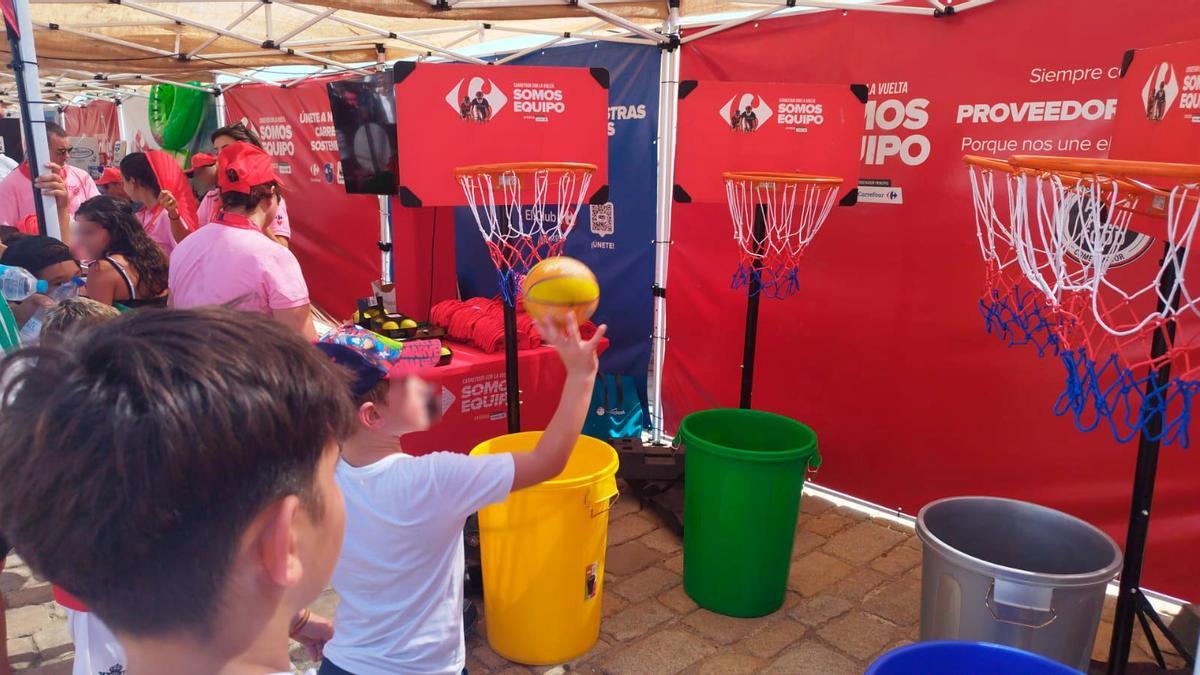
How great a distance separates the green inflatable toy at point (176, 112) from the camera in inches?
371

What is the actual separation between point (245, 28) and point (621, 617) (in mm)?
6466

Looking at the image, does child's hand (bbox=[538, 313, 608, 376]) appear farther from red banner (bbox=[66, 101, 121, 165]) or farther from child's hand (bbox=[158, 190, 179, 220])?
red banner (bbox=[66, 101, 121, 165])

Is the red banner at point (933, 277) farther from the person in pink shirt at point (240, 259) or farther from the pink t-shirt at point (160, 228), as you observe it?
the pink t-shirt at point (160, 228)

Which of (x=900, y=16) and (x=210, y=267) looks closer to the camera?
(x=210, y=267)

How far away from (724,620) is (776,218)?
2.09m

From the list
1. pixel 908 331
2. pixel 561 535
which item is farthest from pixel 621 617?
pixel 908 331

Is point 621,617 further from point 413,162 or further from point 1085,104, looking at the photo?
point 1085,104

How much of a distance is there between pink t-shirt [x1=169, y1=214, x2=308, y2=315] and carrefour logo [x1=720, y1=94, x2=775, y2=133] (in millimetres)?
2168

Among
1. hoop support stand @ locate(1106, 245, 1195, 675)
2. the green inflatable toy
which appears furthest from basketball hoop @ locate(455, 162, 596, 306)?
the green inflatable toy

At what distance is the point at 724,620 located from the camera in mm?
3420

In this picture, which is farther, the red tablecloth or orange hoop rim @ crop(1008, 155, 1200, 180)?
the red tablecloth

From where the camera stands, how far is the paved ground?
10.1 ft

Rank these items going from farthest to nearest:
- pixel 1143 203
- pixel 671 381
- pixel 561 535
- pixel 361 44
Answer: pixel 361 44, pixel 671 381, pixel 561 535, pixel 1143 203

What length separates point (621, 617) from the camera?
11.2 feet
